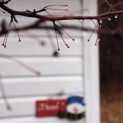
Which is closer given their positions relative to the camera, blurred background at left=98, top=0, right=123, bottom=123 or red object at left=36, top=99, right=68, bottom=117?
red object at left=36, top=99, right=68, bottom=117

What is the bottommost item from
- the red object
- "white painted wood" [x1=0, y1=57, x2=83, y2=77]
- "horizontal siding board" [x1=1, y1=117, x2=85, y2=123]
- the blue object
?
"horizontal siding board" [x1=1, y1=117, x2=85, y2=123]

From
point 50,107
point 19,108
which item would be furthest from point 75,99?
point 19,108

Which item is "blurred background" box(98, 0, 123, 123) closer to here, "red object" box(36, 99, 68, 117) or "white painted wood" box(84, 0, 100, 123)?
"white painted wood" box(84, 0, 100, 123)

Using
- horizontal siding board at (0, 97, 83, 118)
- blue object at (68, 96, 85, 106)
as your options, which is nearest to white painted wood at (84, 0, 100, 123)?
blue object at (68, 96, 85, 106)

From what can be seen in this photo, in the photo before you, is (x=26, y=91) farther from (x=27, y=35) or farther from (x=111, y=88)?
(x=111, y=88)

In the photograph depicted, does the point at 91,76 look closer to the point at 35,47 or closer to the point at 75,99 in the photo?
the point at 75,99

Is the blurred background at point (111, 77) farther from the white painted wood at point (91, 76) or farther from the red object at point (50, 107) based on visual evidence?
the red object at point (50, 107)

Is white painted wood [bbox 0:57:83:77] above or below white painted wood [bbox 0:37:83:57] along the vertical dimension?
below
